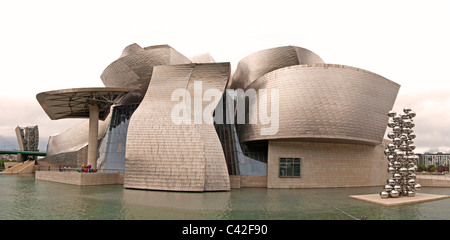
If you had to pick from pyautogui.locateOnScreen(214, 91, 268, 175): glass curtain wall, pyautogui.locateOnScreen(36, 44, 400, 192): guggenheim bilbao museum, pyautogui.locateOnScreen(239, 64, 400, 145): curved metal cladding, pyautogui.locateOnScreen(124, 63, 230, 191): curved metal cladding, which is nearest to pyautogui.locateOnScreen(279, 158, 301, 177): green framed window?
pyautogui.locateOnScreen(36, 44, 400, 192): guggenheim bilbao museum

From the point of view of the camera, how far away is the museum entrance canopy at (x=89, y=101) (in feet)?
85.6

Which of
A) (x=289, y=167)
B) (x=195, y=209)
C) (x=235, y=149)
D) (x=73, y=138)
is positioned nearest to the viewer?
(x=195, y=209)

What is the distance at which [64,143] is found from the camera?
36000 mm

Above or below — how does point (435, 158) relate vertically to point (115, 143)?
below

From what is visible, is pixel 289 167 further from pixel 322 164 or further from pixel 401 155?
pixel 401 155

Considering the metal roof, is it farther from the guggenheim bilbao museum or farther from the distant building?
the distant building

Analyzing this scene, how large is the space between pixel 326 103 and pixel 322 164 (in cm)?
531

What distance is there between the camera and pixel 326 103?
75.5ft

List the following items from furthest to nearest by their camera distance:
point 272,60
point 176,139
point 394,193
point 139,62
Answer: point 272,60 → point 139,62 → point 176,139 → point 394,193

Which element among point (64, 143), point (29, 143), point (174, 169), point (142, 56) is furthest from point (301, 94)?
point (29, 143)

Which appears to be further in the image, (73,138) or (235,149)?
(73,138)

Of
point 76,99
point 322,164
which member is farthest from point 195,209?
point 76,99
